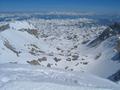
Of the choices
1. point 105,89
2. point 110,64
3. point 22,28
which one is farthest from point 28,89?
point 22,28

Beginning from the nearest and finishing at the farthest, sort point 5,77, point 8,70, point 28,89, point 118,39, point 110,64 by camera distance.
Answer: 1. point 28,89
2. point 5,77
3. point 8,70
4. point 110,64
5. point 118,39

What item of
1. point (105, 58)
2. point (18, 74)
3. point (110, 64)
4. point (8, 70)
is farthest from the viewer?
point (105, 58)

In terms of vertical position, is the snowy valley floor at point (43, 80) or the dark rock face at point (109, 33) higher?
the snowy valley floor at point (43, 80)

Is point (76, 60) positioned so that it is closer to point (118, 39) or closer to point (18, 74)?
point (118, 39)

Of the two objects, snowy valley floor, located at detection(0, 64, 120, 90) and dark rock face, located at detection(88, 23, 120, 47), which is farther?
dark rock face, located at detection(88, 23, 120, 47)

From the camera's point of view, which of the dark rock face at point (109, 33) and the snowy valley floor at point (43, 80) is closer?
the snowy valley floor at point (43, 80)

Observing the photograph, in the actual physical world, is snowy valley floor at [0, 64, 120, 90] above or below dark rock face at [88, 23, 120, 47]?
above

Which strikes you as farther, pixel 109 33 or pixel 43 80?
pixel 109 33

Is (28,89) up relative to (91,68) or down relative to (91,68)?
up
